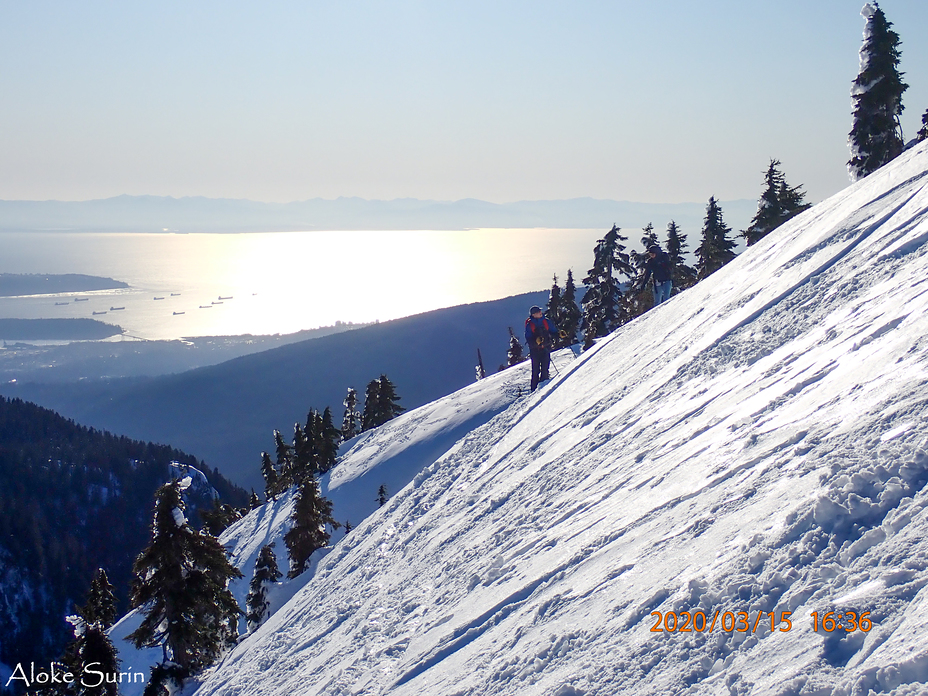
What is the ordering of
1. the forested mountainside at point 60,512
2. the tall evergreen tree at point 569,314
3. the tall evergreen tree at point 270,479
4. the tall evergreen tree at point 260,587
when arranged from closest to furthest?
the tall evergreen tree at point 260,587
the tall evergreen tree at point 569,314
the tall evergreen tree at point 270,479
the forested mountainside at point 60,512

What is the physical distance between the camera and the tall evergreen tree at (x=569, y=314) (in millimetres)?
51594

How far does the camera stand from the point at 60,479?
113 m

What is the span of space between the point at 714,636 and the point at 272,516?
39143mm

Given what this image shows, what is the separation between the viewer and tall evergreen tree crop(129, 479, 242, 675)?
16750 mm

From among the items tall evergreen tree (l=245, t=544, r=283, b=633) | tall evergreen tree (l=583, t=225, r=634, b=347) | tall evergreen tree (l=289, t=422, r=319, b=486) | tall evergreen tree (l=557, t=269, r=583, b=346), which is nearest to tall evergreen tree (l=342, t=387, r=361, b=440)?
tall evergreen tree (l=289, t=422, r=319, b=486)

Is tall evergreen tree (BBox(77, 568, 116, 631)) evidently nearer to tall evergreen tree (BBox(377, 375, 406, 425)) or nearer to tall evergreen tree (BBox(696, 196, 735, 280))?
tall evergreen tree (BBox(377, 375, 406, 425))

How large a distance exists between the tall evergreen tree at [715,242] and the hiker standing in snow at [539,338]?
2699 cm

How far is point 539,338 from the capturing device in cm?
1828

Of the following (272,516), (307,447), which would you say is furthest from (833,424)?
(307,447)

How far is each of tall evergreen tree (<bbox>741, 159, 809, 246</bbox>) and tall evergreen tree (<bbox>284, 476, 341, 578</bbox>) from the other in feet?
104

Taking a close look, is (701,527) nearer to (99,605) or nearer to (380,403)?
(99,605)

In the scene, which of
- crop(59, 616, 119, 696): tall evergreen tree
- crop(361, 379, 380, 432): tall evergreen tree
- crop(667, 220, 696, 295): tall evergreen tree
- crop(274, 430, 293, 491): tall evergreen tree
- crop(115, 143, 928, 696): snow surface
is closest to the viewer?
crop(115, 143, 928, 696): snow surface

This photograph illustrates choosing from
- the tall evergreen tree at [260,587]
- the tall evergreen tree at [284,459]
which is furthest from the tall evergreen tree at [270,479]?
the tall evergreen tree at [260,587]
